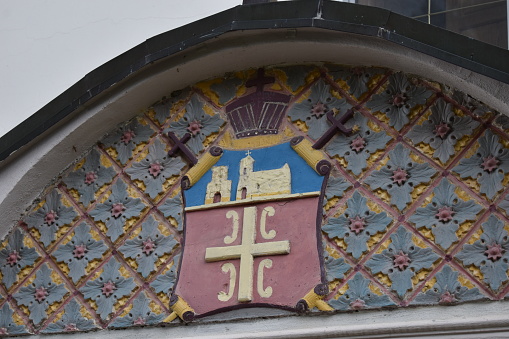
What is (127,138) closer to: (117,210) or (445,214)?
(117,210)

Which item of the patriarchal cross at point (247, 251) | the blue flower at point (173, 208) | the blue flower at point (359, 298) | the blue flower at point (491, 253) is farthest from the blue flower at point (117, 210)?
the blue flower at point (491, 253)

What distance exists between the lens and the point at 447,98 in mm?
5055

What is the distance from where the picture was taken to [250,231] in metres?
5.16

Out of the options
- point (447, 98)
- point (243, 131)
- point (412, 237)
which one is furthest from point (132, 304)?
point (447, 98)

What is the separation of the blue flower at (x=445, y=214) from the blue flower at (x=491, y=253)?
0.24 feet

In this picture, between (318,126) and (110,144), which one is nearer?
(318,126)

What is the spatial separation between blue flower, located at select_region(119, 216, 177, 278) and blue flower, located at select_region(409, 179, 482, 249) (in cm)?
109

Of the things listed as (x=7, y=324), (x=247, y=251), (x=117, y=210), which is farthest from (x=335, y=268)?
(x=7, y=324)

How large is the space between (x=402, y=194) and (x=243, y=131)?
826 mm

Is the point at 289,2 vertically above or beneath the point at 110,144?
above

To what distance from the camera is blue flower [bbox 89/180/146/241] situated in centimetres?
547

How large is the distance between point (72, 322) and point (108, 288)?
0.71 ft

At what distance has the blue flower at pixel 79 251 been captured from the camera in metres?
5.48

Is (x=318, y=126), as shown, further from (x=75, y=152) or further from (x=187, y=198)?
(x=75, y=152)
